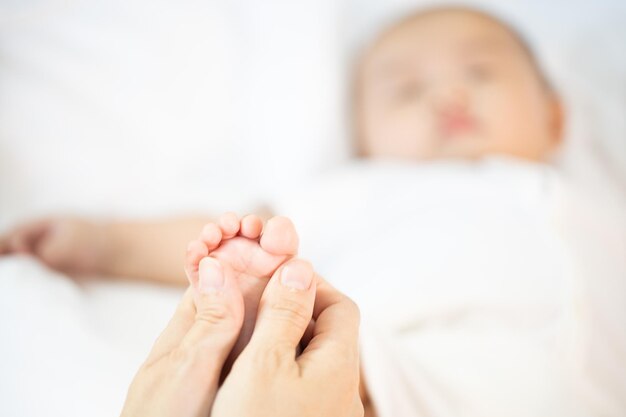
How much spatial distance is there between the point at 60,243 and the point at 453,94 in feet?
2.18

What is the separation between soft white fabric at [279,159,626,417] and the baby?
0.26 feet

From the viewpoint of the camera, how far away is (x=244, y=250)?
18.4 inches

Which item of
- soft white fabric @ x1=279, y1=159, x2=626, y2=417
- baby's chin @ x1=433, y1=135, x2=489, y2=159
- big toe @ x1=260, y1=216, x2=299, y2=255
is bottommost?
soft white fabric @ x1=279, y1=159, x2=626, y2=417

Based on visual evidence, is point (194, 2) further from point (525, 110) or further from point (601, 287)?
point (601, 287)

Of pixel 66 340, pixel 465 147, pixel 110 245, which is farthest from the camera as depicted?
pixel 465 147

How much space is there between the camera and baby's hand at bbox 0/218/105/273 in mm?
828

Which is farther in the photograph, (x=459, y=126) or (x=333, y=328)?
(x=459, y=126)

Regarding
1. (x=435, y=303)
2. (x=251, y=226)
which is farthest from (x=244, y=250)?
(x=435, y=303)

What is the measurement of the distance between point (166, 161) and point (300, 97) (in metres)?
0.27

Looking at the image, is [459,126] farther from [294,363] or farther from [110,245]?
[294,363]

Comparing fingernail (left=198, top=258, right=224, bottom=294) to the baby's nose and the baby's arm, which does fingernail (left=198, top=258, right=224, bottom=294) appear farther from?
the baby's nose

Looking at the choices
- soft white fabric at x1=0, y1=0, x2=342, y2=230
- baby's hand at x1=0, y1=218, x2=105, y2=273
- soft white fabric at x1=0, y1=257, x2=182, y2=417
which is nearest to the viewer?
soft white fabric at x1=0, y1=257, x2=182, y2=417

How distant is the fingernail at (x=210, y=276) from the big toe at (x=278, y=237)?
38 mm

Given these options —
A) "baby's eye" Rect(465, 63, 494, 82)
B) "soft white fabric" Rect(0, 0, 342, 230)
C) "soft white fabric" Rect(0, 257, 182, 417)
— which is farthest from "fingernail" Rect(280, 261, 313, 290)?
"baby's eye" Rect(465, 63, 494, 82)
